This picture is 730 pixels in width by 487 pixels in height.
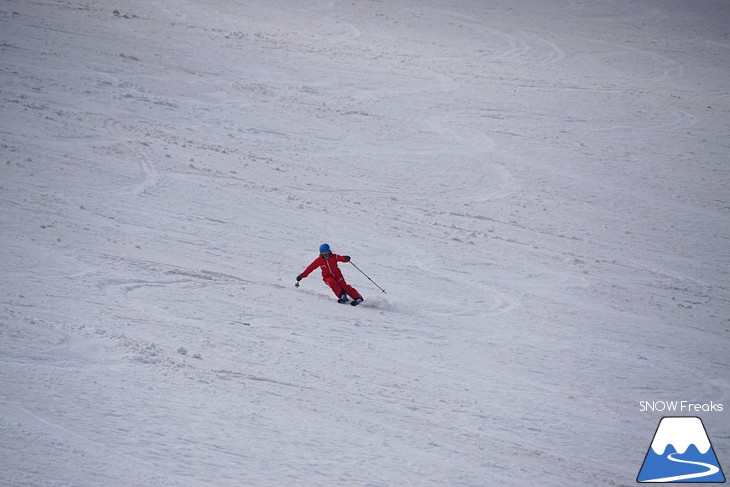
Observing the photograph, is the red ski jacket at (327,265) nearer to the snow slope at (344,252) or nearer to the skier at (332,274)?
the skier at (332,274)

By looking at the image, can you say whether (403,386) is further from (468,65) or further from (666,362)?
(468,65)

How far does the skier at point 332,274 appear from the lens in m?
11.8

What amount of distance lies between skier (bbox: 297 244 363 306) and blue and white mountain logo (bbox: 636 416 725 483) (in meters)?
4.96

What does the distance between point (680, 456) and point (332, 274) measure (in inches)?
225

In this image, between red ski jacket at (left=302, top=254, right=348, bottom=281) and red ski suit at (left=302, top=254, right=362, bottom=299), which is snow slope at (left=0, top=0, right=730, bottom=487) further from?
red ski jacket at (left=302, top=254, right=348, bottom=281)

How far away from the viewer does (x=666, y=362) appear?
35.0 ft

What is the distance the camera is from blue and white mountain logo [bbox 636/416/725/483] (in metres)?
7.31

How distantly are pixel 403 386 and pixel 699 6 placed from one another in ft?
145

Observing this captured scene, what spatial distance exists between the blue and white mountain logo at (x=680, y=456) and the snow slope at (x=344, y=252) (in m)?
0.17

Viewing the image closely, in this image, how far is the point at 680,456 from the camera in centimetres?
771

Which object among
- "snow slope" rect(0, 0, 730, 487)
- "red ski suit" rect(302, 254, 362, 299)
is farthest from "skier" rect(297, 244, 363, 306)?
"snow slope" rect(0, 0, 730, 487)

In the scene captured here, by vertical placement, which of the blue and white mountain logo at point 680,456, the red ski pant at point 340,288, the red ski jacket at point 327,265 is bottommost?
the blue and white mountain logo at point 680,456

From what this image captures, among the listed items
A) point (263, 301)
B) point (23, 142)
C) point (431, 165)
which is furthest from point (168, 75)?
point (263, 301)

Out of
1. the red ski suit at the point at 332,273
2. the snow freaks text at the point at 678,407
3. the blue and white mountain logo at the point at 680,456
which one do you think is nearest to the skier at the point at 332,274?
the red ski suit at the point at 332,273
